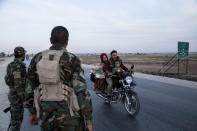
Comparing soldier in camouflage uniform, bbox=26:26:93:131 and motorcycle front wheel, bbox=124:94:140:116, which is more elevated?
soldier in camouflage uniform, bbox=26:26:93:131

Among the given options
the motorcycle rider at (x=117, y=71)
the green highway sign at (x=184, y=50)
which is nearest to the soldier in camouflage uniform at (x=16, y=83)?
the motorcycle rider at (x=117, y=71)

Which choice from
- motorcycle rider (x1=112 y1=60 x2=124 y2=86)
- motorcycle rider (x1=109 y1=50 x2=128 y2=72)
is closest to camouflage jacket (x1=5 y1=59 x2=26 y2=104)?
motorcycle rider (x1=112 y1=60 x2=124 y2=86)

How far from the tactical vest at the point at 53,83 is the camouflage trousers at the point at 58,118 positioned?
0.21ft

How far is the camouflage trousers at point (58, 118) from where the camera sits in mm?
2166

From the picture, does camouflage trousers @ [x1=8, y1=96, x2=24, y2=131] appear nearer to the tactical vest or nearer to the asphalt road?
the asphalt road

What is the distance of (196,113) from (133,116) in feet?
6.47

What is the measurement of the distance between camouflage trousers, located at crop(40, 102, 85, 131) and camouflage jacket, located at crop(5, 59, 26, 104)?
136 centimetres

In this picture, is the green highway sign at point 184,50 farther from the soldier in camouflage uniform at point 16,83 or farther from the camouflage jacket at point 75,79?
the camouflage jacket at point 75,79

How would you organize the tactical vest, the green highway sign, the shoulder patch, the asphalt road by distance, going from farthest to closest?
the green highway sign, the asphalt road, the shoulder patch, the tactical vest

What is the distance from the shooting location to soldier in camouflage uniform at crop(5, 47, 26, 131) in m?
3.33

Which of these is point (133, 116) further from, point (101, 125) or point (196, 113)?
point (196, 113)

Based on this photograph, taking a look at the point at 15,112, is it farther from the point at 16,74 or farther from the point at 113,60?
the point at 113,60

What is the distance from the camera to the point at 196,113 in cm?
588

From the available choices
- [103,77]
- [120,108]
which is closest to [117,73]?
[103,77]
